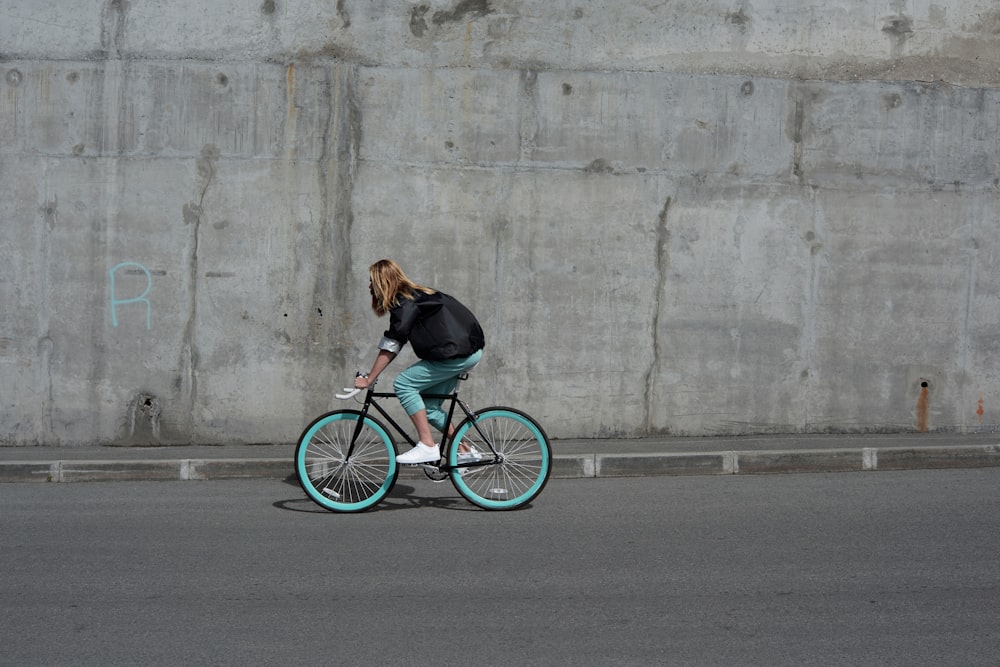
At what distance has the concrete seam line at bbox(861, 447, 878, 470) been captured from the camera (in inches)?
345

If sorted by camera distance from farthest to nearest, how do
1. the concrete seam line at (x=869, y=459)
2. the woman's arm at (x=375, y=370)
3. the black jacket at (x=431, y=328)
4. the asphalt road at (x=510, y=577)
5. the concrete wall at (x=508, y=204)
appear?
the concrete wall at (x=508, y=204)
the concrete seam line at (x=869, y=459)
the black jacket at (x=431, y=328)
the woman's arm at (x=375, y=370)
the asphalt road at (x=510, y=577)

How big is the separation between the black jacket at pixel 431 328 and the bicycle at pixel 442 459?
0.33 meters

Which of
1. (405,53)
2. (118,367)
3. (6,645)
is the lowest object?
(6,645)

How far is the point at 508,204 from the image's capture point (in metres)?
9.64

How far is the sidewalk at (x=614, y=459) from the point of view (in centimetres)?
845

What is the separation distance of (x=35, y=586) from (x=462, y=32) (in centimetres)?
609

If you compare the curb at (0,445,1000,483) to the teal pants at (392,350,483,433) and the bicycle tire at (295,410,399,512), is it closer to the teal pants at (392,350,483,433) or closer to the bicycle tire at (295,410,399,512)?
the bicycle tire at (295,410,399,512)

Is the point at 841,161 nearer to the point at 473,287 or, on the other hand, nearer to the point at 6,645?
the point at 473,287

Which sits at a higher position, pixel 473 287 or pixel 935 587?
pixel 473 287

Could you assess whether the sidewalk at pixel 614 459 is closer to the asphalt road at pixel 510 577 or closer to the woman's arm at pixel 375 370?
the asphalt road at pixel 510 577

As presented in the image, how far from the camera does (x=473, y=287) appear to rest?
380 inches

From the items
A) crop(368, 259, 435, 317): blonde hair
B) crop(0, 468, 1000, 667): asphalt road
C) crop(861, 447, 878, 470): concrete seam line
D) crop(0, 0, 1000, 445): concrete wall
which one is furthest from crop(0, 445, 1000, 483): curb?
crop(368, 259, 435, 317): blonde hair

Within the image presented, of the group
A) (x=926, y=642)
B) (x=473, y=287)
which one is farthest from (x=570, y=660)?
(x=473, y=287)

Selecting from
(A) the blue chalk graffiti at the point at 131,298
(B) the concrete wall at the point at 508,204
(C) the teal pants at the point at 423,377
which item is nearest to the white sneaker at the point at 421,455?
(C) the teal pants at the point at 423,377
